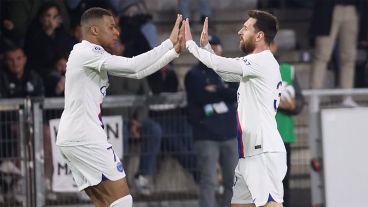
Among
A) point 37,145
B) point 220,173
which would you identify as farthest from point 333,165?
point 37,145

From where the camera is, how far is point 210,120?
1445 cm

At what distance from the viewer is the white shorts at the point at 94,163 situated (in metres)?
11.0

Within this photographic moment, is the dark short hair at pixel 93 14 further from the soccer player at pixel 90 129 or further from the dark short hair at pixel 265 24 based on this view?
the dark short hair at pixel 265 24

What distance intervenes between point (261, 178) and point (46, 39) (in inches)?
206

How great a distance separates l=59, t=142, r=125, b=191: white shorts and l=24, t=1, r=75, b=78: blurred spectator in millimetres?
4425

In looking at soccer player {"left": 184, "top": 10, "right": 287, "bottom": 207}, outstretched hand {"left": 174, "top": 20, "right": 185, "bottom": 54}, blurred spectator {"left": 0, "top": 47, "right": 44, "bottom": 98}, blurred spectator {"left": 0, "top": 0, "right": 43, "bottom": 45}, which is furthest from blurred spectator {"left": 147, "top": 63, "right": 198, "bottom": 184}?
outstretched hand {"left": 174, "top": 20, "right": 185, "bottom": 54}

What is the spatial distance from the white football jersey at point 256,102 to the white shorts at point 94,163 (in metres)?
1.13

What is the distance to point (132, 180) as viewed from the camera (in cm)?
1455

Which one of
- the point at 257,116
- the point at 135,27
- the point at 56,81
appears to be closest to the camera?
the point at 257,116

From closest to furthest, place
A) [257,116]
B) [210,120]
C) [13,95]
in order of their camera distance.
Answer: [257,116]
[210,120]
[13,95]

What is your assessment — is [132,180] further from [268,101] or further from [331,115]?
[268,101]

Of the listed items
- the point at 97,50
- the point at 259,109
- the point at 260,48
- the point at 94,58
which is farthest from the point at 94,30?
the point at 259,109

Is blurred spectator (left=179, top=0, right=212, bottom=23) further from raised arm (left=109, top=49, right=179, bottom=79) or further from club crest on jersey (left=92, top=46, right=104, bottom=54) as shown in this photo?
raised arm (left=109, top=49, right=179, bottom=79)

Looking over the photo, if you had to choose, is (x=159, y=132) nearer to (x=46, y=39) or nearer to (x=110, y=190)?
(x=46, y=39)
